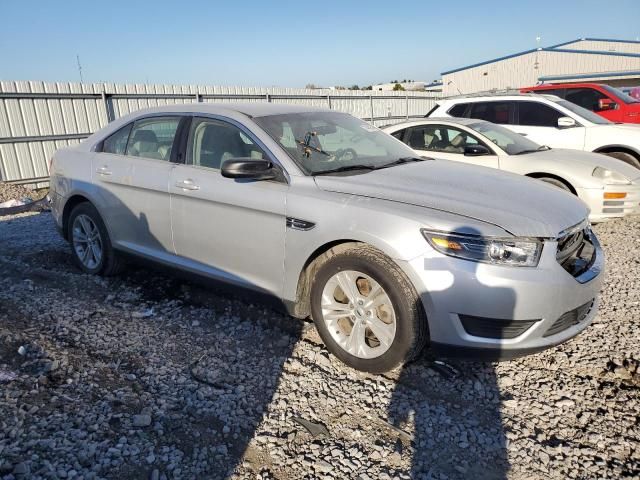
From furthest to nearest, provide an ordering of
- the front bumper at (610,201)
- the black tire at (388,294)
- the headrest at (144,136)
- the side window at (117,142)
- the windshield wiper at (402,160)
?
the front bumper at (610,201), the side window at (117,142), the headrest at (144,136), the windshield wiper at (402,160), the black tire at (388,294)

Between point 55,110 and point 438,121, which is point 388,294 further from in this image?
point 55,110

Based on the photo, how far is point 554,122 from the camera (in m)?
8.02

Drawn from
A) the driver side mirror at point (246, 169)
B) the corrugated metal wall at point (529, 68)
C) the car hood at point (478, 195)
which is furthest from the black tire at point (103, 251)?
the corrugated metal wall at point (529, 68)

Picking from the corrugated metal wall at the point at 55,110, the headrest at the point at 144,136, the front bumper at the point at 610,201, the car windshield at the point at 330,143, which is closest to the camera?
the car windshield at the point at 330,143

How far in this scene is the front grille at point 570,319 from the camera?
281 cm

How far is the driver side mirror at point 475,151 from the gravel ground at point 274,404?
8.81ft

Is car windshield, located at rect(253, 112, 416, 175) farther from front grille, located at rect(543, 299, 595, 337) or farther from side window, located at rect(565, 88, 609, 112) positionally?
side window, located at rect(565, 88, 609, 112)

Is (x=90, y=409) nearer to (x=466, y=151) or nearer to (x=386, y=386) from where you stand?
(x=386, y=386)

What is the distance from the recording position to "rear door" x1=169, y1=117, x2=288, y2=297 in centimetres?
336

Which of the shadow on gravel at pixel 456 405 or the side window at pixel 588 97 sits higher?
the side window at pixel 588 97

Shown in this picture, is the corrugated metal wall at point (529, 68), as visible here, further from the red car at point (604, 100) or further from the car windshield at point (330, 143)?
the car windshield at point (330, 143)

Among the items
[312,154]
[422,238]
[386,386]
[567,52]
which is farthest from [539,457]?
[567,52]

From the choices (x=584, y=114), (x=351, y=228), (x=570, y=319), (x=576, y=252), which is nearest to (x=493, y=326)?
(x=570, y=319)

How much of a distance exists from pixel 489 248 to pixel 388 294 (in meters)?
0.62
